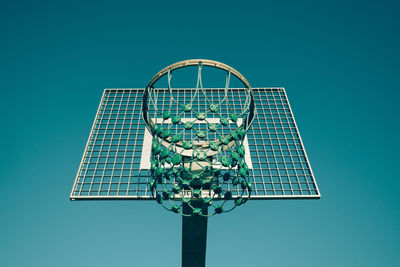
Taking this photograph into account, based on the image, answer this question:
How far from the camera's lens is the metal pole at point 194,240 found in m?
5.26

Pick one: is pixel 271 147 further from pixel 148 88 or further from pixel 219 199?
pixel 148 88

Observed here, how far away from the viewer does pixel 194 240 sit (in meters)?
5.62

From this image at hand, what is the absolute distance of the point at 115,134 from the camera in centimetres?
619

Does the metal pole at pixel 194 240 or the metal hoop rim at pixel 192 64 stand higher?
the metal hoop rim at pixel 192 64

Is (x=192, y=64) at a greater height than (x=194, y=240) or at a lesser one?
greater

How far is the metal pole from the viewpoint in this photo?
17.3 feet

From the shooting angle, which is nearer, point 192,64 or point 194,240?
point 192,64

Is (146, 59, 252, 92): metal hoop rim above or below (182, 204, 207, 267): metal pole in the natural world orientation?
above

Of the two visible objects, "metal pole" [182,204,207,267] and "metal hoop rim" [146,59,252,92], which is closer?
"metal hoop rim" [146,59,252,92]

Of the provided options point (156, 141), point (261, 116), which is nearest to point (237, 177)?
point (156, 141)

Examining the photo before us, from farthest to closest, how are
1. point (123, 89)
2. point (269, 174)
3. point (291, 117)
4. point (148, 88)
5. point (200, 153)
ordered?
point (123, 89) → point (291, 117) → point (269, 174) → point (148, 88) → point (200, 153)

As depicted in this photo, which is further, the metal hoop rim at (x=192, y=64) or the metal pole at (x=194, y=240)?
the metal pole at (x=194, y=240)

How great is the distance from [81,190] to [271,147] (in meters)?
3.14

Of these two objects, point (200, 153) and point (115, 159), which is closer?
point (200, 153)
